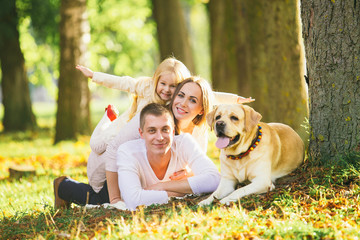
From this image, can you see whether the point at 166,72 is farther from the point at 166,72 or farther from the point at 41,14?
the point at 41,14

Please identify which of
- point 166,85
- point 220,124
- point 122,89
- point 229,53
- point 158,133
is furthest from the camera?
point 229,53

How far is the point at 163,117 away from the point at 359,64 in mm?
2181

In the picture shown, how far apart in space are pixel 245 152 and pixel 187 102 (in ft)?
3.53

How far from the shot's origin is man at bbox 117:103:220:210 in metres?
4.71

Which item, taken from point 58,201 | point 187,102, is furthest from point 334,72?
point 58,201

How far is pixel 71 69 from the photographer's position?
12461mm

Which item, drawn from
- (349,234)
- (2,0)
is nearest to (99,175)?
(349,234)

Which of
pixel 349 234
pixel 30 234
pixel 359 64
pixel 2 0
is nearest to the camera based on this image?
pixel 349 234

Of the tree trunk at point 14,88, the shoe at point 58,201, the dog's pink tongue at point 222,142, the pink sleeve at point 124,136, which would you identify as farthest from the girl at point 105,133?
the tree trunk at point 14,88

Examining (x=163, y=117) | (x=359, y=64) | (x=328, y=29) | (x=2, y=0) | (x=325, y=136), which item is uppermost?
(x=2, y=0)

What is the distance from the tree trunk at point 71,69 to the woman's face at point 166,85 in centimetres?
751

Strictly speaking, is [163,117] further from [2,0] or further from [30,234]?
[2,0]

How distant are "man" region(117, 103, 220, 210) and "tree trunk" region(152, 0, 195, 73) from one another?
9.14m

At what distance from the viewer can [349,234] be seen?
324cm
